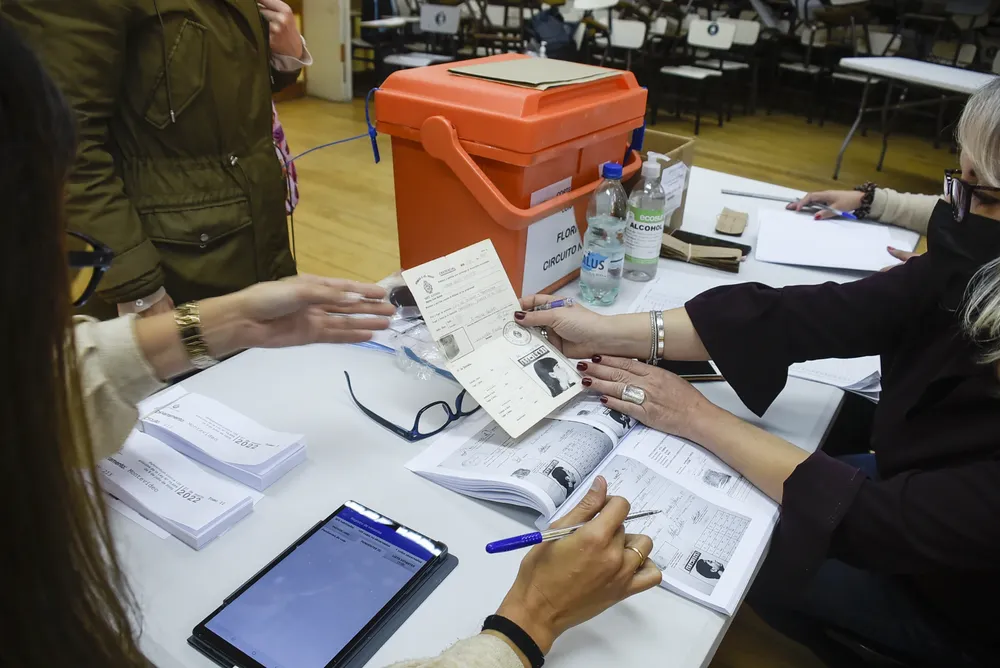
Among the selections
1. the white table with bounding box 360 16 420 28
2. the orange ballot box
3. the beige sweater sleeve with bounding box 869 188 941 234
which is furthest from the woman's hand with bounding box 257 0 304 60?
the white table with bounding box 360 16 420 28

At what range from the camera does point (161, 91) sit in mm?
1182

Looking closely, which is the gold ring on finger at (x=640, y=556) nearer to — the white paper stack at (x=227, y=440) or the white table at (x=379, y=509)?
the white table at (x=379, y=509)

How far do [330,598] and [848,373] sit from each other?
93 centimetres

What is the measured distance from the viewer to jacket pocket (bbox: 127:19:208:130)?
1155 mm

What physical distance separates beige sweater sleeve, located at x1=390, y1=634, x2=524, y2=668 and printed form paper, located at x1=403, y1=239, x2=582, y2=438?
0.31 metres

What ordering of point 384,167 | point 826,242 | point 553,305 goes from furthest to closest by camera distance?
point 384,167
point 826,242
point 553,305

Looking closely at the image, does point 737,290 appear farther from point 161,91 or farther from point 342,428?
point 161,91

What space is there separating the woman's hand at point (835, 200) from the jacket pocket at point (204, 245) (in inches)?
54.8

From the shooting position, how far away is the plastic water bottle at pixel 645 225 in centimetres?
136

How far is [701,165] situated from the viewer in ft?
15.6

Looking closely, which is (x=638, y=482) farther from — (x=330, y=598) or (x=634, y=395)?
(x=330, y=598)

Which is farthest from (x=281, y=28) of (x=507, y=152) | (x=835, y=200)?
(x=835, y=200)

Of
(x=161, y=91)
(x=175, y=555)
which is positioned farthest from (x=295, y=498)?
(x=161, y=91)

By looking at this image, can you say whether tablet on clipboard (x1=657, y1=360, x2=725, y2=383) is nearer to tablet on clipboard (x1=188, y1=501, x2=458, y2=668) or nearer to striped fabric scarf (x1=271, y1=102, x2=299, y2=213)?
tablet on clipboard (x1=188, y1=501, x2=458, y2=668)
